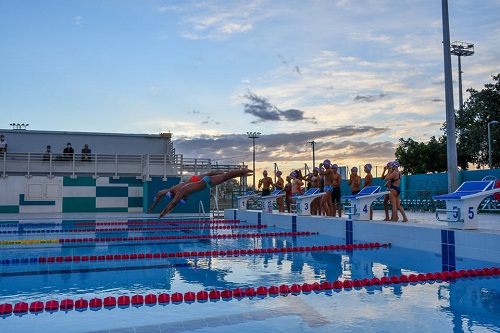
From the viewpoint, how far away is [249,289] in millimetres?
4758

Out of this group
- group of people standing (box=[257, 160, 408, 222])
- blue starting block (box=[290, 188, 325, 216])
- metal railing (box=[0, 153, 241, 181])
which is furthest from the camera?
metal railing (box=[0, 153, 241, 181])

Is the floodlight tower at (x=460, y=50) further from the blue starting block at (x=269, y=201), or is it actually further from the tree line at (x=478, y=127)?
the blue starting block at (x=269, y=201)

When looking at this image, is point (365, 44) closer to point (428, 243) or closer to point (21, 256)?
point (428, 243)

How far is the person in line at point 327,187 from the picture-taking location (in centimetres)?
1127

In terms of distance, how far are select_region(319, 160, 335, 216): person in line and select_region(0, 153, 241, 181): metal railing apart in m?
10.4

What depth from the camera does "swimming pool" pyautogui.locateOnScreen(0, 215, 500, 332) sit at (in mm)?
3688

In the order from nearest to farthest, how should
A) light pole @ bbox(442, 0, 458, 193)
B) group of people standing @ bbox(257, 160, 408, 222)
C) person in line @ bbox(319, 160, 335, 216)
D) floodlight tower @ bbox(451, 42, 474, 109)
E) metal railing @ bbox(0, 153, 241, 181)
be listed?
group of people standing @ bbox(257, 160, 408, 222) < light pole @ bbox(442, 0, 458, 193) < person in line @ bbox(319, 160, 335, 216) < metal railing @ bbox(0, 153, 241, 181) < floodlight tower @ bbox(451, 42, 474, 109)

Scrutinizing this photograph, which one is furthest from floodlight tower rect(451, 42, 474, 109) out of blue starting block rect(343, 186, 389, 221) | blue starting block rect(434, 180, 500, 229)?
blue starting block rect(434, 180, 500, 229)

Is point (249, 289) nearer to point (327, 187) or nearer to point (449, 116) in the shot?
point (327, 187)

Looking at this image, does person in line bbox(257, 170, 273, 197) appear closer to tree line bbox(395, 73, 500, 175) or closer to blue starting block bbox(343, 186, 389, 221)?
blue starting block bbox(343, 186, 389, 221)

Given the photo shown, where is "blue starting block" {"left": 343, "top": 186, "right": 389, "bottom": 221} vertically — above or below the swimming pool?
above

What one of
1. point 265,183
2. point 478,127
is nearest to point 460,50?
point 478,127

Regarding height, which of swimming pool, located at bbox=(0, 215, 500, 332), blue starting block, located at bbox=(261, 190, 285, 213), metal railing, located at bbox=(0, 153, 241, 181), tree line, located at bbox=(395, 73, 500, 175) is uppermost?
tree line, located at bbox=(395, 73, 500, 175)

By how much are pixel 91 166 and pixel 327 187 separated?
546 inches
